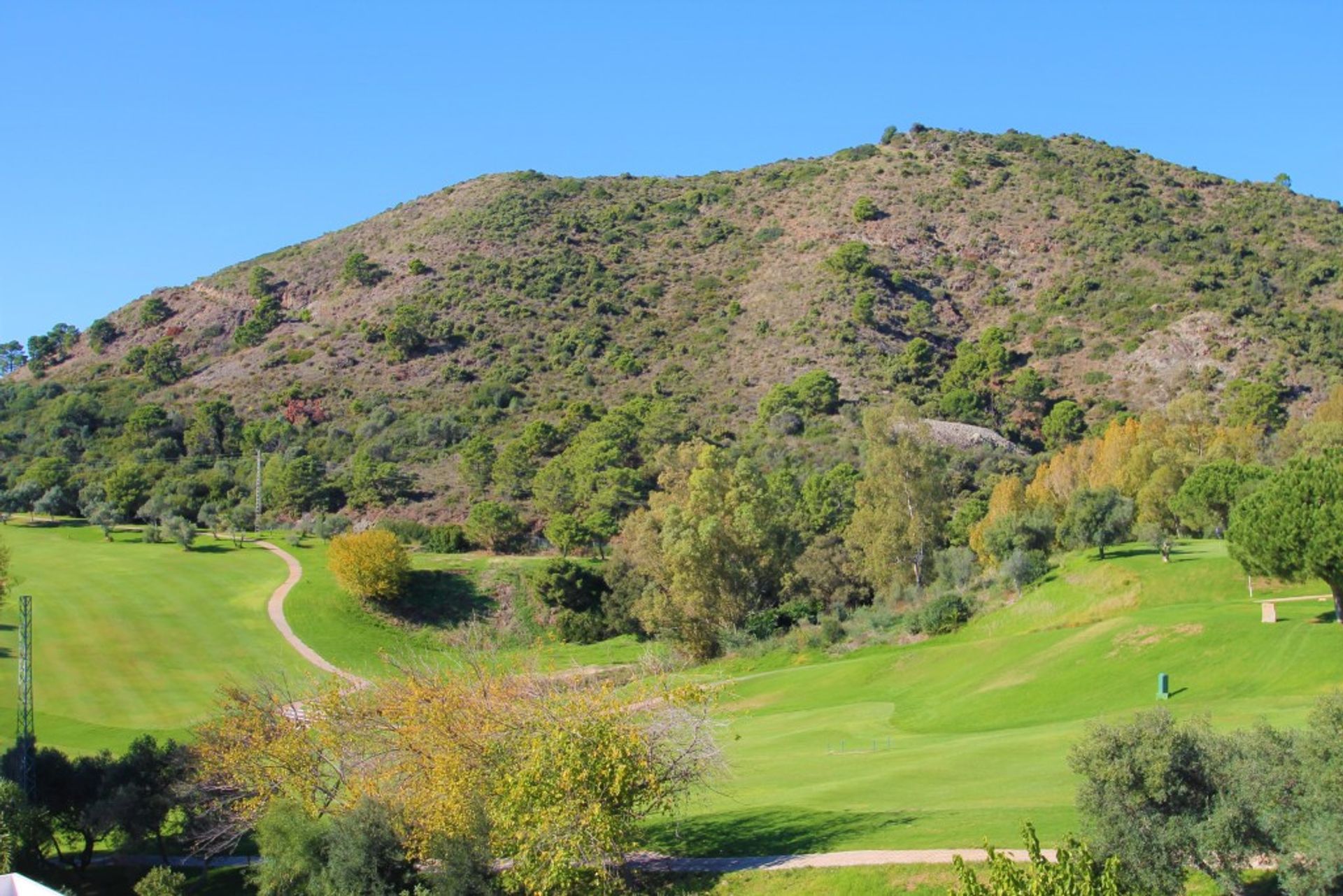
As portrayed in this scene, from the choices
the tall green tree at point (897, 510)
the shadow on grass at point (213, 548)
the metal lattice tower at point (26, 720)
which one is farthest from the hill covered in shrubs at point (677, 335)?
the metal lattice tower at point (26, 720)

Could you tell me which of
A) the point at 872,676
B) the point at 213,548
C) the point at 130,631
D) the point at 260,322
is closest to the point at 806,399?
the point at 213,548

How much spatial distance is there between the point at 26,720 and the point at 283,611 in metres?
34.5

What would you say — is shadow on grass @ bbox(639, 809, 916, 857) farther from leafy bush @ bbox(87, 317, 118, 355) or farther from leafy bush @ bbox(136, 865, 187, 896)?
leafy bush @ bbox(87, 317, 118, 355)

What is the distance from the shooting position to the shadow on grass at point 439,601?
228ft

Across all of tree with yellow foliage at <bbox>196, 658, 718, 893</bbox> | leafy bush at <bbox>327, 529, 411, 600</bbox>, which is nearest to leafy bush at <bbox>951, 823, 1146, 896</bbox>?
tree with yellow foliage at <bbox>196, 658, 718, 893</bbox>

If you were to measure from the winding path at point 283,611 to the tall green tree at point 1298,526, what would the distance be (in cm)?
3752

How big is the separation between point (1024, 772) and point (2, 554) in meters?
44.4

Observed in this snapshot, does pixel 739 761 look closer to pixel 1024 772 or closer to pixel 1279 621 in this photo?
pixel 1024 772

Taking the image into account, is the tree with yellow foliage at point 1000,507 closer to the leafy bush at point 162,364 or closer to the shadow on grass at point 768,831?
the shadow on grass at point 768,831

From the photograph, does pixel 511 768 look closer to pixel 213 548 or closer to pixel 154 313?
pixel 213 548

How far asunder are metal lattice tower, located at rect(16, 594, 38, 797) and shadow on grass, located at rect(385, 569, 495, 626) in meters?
35.9

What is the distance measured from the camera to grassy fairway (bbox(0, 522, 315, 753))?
156ft

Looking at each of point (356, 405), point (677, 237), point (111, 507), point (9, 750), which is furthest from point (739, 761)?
point (677, 237)

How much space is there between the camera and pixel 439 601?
2813 inches
